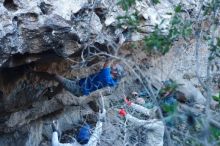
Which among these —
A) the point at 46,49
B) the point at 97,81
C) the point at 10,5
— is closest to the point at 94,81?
the point at 97,81

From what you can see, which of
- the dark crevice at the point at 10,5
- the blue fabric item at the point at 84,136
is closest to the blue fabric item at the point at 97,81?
the blue fabric item at the point at 84,136

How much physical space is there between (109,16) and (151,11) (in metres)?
0.53

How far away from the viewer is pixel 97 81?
363 centimetres

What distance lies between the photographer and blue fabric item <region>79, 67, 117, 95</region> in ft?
11.5

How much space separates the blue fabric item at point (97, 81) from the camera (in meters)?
3.52

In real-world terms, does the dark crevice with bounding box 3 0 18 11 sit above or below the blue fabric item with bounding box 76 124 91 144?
above

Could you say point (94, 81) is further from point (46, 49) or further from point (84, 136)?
point (46, 49)

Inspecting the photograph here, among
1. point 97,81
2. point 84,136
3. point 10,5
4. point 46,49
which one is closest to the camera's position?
point 10,5

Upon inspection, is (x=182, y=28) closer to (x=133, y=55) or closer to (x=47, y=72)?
(x=47, y=72)

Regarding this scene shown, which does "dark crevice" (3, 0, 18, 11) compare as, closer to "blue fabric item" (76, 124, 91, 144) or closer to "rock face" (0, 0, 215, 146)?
"rock face" (0, 0, 215, 146)

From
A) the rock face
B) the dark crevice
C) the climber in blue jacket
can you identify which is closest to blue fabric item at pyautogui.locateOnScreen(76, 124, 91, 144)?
the climber in blue jacket

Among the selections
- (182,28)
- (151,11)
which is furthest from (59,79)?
(182,28)

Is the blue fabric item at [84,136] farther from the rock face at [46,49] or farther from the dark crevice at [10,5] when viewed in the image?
the dark crevice at [10,5]

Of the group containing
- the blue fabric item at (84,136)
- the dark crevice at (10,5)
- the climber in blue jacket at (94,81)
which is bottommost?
the blue fabric item at (84,136)
